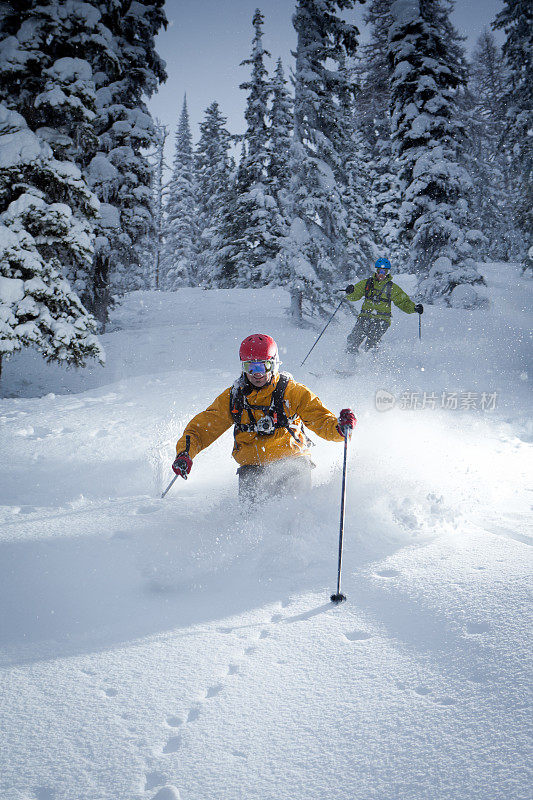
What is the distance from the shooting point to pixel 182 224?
127 feet

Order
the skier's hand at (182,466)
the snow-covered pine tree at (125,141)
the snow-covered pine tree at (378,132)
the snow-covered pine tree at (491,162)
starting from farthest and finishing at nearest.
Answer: the snow-covered pine tree at (491,162) < the snow-covered pine tree at (378,132) < the snow-covered pine tree at (125,141) < the skier's hand at (182,466)

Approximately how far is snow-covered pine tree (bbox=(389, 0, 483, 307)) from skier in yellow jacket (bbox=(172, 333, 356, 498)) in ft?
42.0

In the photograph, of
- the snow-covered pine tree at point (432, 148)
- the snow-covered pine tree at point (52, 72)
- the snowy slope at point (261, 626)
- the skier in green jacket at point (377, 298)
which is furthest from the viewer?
the snow-covered pine tree at point (432, 148)

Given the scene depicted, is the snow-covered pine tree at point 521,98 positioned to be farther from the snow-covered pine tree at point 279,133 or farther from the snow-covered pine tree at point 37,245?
the snow-covered pine tree at point 37,245

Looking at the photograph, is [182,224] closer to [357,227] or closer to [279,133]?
[279,133]

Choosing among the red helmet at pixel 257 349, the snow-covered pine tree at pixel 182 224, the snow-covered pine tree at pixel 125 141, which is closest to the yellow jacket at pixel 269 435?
the red helmet at pixel 257 349

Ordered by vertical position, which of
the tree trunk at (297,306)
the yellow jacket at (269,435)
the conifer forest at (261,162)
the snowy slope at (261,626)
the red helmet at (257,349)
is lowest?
the snowy slope at (261,626)

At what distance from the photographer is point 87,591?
3.40 meters

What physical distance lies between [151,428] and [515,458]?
541cm

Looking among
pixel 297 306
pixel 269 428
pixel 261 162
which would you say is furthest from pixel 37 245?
pixel 261 162

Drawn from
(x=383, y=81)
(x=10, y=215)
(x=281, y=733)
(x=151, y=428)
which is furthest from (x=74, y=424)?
(x=383, y=81)

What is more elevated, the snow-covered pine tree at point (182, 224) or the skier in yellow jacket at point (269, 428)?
the snow-covered pine tree at point (182, 224)

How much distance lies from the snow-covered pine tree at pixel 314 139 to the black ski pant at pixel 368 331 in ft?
12.8

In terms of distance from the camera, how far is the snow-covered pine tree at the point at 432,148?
15.2 meters
